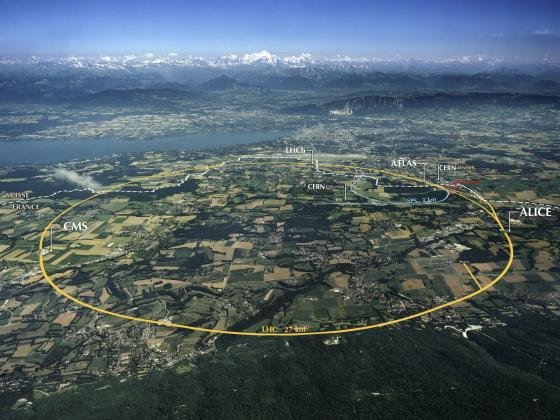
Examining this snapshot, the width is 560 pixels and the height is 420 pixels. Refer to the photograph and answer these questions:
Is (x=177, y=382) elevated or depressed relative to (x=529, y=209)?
depressed

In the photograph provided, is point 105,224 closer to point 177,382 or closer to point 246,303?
point 246,303

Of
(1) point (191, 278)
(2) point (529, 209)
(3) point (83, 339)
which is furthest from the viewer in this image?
(2) point (529, 209)

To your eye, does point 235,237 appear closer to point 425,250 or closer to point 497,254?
point 425,250

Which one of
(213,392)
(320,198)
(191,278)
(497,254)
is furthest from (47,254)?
(497,254)

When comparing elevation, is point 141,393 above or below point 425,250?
below

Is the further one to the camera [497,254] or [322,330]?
[497,254]

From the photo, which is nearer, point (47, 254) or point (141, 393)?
point (141, 393)

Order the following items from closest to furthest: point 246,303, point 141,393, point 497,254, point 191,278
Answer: point 141,393 < point 246,303 < point 191,278 < point 497,254

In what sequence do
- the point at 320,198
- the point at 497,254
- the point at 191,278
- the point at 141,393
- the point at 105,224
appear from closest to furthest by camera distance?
1. the point at 141,393
2. the point at 191,278
3. the point at 497,254
4. the point at 105,224
5. the point at 320,198

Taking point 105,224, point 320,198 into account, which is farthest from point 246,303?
point 320,198
